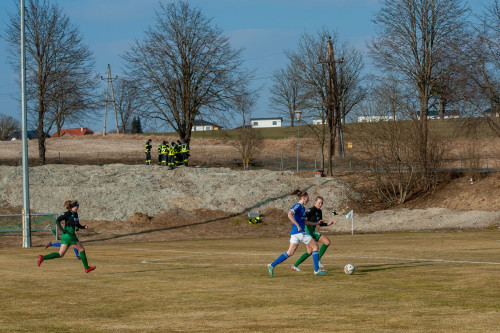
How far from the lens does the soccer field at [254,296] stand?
980 cm

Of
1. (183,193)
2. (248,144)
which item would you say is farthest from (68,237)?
(248,144)

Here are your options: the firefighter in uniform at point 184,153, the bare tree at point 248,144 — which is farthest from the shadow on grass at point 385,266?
the bare tree at point 248,144

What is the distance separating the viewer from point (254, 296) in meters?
12.6

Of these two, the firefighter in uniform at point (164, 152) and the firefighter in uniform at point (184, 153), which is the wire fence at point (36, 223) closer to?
the firefighter in uniform at point (184, 153)

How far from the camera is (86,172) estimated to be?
160ft

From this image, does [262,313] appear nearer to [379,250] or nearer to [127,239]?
[379,250]

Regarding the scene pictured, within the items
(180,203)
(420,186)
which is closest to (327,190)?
(420,186)

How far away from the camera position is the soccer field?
9805mm

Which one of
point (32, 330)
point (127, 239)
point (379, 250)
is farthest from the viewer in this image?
point (127, 239)

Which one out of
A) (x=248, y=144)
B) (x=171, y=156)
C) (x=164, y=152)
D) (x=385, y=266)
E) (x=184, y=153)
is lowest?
(x=385, y=266)

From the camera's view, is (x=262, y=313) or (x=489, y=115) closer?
(x=262, y=313)

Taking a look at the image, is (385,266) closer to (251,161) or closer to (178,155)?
(178,155)

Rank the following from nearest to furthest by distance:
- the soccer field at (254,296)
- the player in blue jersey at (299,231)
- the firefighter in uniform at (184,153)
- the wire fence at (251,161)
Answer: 1. the soccer field at (254,296)
2. the player in blue jersey at (299,231)
3. the firefighter in uniform at (184,153)
4. the wire fence at (251,161)

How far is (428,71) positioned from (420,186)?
917 centimetres
